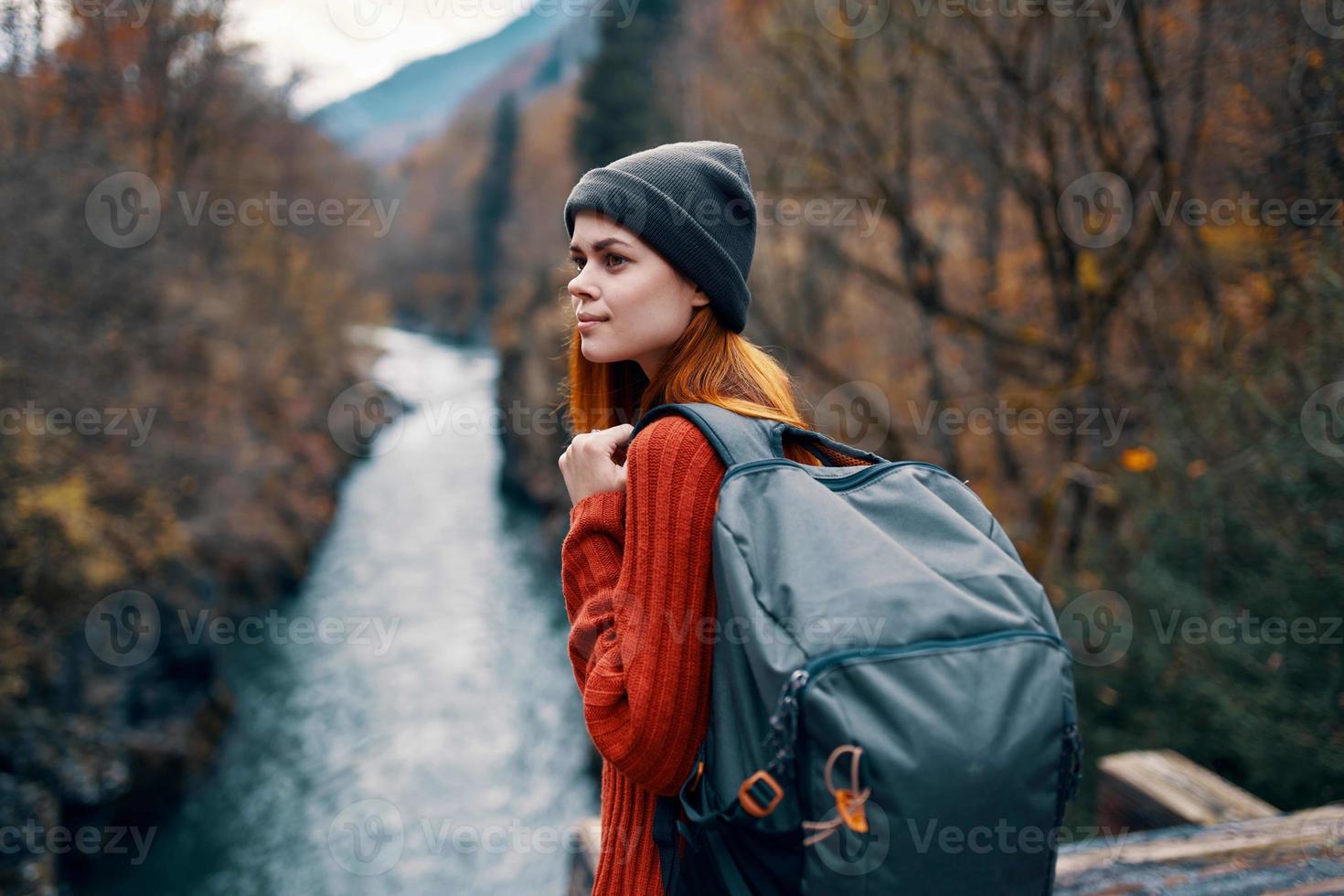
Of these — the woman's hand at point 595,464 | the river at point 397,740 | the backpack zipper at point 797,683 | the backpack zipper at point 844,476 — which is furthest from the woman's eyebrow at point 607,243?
the river at point 397,740

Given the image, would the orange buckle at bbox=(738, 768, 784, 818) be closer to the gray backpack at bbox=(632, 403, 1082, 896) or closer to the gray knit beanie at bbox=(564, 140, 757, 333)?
the gray backpack at bbox=(632, 403, 1082, 896)

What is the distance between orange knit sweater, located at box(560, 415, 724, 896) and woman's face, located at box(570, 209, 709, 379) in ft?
0.81

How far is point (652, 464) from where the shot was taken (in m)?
1.42

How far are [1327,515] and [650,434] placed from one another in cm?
390

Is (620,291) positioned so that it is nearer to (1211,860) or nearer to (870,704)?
(870,704)

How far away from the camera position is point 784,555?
128 centimetres

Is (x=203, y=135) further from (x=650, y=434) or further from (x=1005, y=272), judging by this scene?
(x=650, y=434)

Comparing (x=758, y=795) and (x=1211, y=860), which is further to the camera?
(x=1211, y=860)

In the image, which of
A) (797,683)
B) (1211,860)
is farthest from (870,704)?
(1211,860)

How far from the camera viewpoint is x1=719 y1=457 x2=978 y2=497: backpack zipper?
53.8 inches

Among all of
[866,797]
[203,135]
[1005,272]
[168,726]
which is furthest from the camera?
[203,135]

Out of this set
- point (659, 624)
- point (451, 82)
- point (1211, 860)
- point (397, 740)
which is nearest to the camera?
point (659, 624)

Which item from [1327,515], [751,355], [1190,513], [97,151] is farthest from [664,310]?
[97,151]

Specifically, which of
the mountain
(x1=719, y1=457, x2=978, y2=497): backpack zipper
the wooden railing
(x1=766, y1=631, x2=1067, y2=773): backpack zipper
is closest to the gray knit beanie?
(x1=719, y1=457, x2=978, y2=497): backpack zipper
